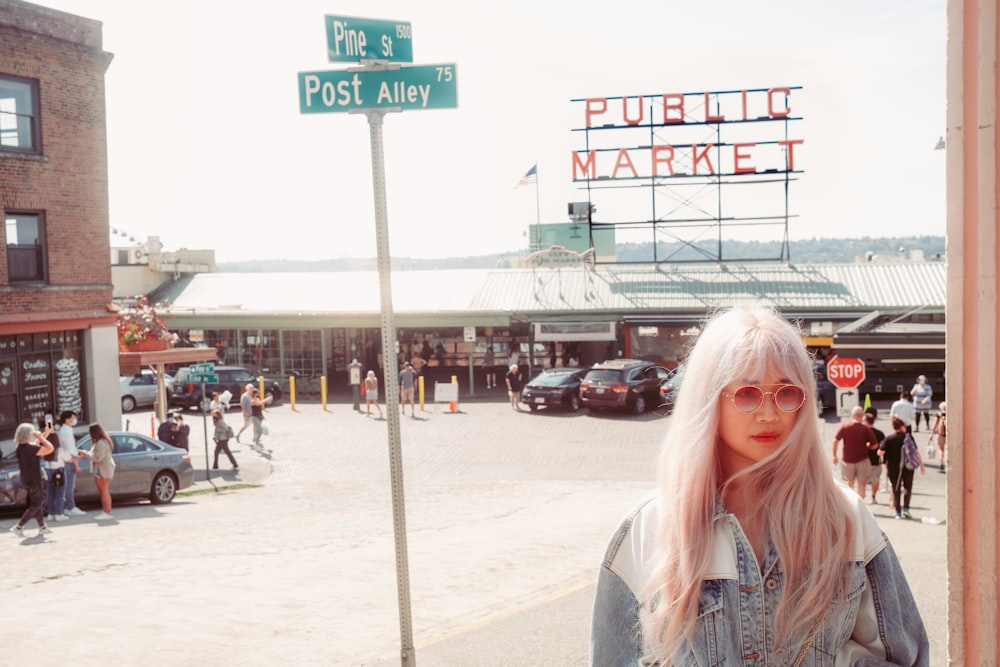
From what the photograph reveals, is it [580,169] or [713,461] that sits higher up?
[580,169]

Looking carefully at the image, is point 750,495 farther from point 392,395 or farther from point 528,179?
point 528,179

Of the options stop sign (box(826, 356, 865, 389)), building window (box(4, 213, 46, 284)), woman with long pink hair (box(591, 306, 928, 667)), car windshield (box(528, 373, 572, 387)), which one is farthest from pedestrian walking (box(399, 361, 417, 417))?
woman with long pink hair (box(591, 306, 928, 667))

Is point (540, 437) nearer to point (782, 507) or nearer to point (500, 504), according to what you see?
point (500, 504)

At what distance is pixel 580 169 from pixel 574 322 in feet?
22.4

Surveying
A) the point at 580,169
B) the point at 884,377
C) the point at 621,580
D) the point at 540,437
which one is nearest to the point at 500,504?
the point at 540,437

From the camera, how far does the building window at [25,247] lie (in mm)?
22000

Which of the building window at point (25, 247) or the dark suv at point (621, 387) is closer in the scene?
the building window at point (25, 247)

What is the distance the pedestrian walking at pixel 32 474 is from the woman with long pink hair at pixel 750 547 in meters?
12.7

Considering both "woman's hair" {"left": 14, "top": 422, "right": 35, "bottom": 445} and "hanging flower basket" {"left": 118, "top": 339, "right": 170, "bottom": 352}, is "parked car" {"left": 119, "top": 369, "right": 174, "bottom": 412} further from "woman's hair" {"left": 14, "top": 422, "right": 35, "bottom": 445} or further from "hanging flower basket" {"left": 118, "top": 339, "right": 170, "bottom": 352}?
"woman's hair" {"left": 14, "top": 422, "right": 35, "bottom": 445}

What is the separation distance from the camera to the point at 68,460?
50.8 ft

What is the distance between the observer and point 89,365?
2412 cm

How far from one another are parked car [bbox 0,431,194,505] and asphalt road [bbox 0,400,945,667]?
1.53 feet

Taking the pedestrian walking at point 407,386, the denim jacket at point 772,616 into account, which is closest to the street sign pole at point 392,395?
the denim jacket at point 772,616

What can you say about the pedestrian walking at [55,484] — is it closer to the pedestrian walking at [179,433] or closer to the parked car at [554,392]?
the pedestrian walking at [179,433]
